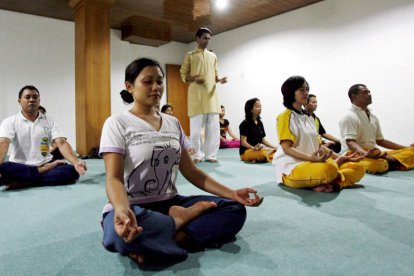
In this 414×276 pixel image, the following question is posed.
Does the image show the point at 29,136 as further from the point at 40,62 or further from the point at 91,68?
the point at 40,62

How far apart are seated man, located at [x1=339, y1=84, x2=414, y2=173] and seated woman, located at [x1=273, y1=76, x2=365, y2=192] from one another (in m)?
0.68

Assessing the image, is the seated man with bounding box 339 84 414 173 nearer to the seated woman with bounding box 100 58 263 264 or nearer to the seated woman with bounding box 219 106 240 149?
the seated woman with bounding box 100 58 263 264

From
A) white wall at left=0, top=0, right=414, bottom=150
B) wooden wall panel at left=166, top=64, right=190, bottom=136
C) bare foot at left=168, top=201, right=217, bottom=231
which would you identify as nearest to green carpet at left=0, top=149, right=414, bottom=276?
bare foot at left=168, top=201, right=217, bottom=231

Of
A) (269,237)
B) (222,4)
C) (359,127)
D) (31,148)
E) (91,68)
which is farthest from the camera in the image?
(222,4)

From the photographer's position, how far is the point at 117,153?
1274mm

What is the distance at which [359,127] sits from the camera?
335 centimetres

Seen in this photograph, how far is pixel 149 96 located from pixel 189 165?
0.39 m

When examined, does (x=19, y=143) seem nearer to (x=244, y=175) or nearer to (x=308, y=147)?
(x=244, y=175)

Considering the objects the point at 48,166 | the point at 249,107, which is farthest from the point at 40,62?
the point at 249,107

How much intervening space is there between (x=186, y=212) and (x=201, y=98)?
10.2 ft

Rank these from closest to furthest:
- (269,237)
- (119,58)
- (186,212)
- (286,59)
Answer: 1. (186,212)
2. (269,237)
3. (286,59)
4. (119,58)

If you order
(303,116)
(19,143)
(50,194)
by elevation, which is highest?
(303,116)

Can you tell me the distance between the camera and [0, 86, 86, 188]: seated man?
2764mm

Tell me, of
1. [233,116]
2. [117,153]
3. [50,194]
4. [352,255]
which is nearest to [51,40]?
[233,116]
